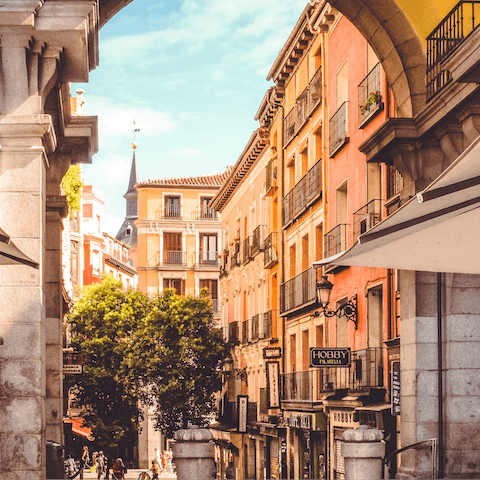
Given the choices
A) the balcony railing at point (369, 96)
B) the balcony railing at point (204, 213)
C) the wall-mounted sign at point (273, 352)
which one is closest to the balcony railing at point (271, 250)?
the wall-mounted sign at point (273, 352)

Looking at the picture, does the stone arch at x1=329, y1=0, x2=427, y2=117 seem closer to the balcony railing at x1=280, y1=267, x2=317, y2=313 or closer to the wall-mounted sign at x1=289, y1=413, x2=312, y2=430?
the balcony railing at x1=280, y1=267, x2=317, y2=313

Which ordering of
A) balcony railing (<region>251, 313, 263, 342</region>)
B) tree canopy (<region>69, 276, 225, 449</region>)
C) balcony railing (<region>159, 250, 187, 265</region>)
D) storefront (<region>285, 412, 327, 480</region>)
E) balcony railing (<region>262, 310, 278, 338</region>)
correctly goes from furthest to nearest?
balcony railing (<region>159, 250, 187, 265</region>) → tree canopy (<region>69, 276, 225, 449</region>) → balcony railing (<region>251, 313, 263, 342</region>) → balcony railing (<region>262, 310, 278, 338</region>) → storefront (<region>285, 412, 327, 480</region>)

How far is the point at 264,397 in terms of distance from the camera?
43656mm

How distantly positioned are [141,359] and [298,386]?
15.3 metres

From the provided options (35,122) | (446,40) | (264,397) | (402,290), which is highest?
(446,40)

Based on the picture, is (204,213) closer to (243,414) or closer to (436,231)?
(243,414)

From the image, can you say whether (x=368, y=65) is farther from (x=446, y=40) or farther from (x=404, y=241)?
(x=404, y=241)

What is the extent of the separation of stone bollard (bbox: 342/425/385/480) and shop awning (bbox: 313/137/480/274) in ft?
6.11

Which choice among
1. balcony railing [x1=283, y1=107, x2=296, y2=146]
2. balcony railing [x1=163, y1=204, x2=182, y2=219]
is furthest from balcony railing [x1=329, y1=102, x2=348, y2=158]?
balcony railing [x1=163, y1=204, x2=182, y2=219]

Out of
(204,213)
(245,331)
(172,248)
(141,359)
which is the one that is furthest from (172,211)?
(141,359)

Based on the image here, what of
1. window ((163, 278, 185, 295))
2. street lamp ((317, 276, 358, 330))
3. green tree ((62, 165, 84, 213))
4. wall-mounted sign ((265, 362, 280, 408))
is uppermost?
green tree ((62, 165, 84, 213))

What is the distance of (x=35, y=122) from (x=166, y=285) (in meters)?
64.8

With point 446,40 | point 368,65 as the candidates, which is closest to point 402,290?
point 446,40

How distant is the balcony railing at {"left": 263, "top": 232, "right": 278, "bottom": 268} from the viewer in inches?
1625
